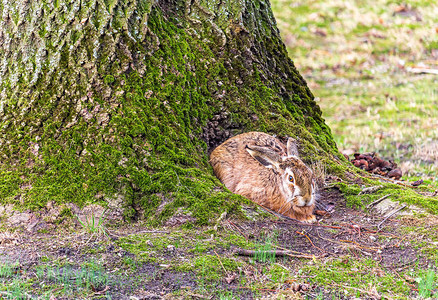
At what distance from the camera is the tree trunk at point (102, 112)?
185 inches

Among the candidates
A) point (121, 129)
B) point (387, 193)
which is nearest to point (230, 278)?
point (121, 129)

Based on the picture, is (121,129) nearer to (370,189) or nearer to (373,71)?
(370,189)

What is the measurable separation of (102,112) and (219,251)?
1.86 m

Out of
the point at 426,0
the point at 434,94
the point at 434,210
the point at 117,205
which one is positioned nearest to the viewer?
the point at 117,205

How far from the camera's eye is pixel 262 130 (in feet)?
20.2

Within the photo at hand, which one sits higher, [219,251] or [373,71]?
[373,71]

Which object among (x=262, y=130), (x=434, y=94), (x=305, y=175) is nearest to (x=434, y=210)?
(x=305, y=175)

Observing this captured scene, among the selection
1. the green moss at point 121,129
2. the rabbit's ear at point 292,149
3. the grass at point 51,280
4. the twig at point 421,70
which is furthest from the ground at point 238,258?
the twig at point 421,70

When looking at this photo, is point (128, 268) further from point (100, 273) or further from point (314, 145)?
point (314, 145)

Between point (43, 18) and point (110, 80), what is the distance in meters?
0.94

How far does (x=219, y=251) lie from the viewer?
4.24 meters

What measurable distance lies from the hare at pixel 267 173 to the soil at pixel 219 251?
1.20ft

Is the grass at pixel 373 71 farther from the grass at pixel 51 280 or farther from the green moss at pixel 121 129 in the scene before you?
the grass at pixel 51 280

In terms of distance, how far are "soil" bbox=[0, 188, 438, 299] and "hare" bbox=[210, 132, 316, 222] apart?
37cm
